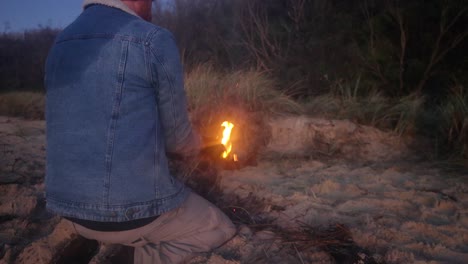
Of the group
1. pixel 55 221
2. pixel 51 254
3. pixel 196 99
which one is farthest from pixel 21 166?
pixel 196 99

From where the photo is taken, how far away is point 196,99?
484cm

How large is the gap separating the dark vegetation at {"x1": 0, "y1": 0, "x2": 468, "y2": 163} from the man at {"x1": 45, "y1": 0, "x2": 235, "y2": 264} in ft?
11.5

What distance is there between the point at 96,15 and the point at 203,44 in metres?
9.01

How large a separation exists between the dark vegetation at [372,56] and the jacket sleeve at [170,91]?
3320mm

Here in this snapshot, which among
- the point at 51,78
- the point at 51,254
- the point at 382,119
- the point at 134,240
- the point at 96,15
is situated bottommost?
the point at 51,254

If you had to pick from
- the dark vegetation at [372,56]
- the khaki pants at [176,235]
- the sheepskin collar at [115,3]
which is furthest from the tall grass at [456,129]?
the sheepskin collar at [115,3]

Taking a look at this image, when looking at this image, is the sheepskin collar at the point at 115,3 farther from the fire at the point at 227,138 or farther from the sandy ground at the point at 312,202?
the fire at the point at 227,138

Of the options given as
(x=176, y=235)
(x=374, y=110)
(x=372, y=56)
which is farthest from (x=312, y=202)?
(x=372, y=56)

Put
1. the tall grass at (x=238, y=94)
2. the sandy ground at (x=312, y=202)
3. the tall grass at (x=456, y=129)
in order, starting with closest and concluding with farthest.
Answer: the sandy ground at (x=312, y=202) → the tall grass at (x=456, y=129) → the tall grass at (x=238, y=94)

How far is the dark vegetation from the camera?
4785 millimetres

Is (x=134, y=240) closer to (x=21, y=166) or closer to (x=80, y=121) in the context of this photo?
(x=80, y=121)

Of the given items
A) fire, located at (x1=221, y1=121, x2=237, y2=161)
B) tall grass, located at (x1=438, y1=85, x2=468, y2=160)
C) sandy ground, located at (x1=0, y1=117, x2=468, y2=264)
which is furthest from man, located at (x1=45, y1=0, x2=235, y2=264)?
tall grass, located at (x1=438, y1=85, x2=468, y2=160)

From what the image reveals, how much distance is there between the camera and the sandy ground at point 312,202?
223 cm

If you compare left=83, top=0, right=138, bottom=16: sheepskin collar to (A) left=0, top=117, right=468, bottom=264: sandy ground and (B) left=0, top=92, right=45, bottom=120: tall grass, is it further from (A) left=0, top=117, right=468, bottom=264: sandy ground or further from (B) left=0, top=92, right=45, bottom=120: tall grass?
(B) left=0, top=92, right=45, bottom=120: tall grass
